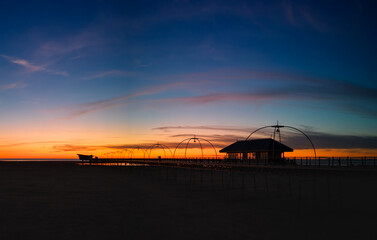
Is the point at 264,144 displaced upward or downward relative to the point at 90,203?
upward

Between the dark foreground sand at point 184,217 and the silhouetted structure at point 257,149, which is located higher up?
the silhouetted structure at point 257,149

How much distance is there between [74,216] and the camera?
2775 centimetres

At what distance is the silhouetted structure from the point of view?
68812mm

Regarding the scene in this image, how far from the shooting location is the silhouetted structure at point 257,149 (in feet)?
226

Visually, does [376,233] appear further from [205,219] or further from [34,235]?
[34,235]

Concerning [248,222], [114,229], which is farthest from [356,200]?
[114,229]

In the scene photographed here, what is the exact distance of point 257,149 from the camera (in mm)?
71812

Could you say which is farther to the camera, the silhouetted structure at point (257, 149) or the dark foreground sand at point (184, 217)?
the silhouetted structure at point (257, 149)

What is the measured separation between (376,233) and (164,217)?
15.0 meters

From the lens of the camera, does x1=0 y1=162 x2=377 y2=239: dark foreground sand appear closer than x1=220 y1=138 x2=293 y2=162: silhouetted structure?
Yes

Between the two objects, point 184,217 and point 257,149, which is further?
point 257,149

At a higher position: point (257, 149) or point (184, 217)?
point (257, 149)

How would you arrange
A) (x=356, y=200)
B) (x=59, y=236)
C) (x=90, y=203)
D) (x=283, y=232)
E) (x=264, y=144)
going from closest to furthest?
1. (x=59, y=236)
2. (x=283, y=232)
3. (x=90, y=203)
4. (x=356, y=200)
5. (x=264, y=144)

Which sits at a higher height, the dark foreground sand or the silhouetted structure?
the silhouetted structure
